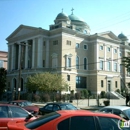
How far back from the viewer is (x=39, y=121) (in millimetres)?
6207

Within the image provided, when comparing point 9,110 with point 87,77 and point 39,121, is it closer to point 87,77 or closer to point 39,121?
point 39,121

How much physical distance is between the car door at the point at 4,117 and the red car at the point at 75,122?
3.48 meters

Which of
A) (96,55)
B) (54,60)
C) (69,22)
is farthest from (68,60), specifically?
(69,22)

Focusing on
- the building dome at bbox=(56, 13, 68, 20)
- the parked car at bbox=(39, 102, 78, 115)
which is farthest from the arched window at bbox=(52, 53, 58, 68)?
the parked car at bbox=(39, 102, 78, 115)

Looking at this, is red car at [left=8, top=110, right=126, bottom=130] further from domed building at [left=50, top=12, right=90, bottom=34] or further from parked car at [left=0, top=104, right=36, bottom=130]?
domed building at [left=50, top=12, right=90, bottom=34]

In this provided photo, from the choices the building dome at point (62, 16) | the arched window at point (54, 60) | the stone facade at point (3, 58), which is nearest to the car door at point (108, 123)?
the arched window at point (54, 60)

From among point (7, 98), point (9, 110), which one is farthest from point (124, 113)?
point (7, 98)

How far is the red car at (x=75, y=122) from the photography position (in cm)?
579

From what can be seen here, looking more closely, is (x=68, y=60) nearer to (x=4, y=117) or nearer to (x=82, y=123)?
(x=4, y=117)

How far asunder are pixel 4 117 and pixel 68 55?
4784 centimetres

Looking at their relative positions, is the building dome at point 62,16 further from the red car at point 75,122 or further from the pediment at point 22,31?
the red car at point 75,122

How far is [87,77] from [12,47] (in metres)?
22.1

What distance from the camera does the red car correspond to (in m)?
5.79

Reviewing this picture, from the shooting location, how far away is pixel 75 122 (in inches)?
232
